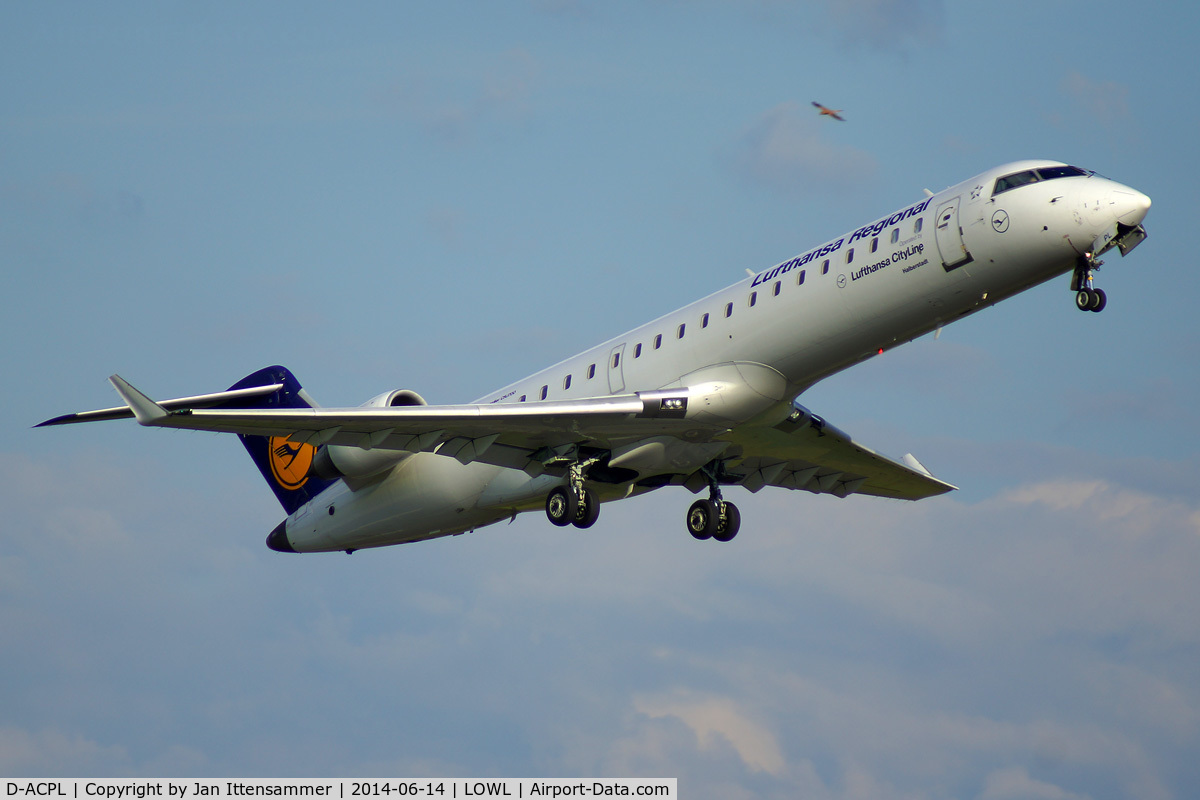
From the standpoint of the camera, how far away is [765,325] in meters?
23.1

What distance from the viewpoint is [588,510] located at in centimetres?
2523

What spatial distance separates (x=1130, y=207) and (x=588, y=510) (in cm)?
1026

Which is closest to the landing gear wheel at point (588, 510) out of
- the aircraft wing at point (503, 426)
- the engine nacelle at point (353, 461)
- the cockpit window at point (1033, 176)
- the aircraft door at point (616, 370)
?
the aircraft wing at point (503, 426)

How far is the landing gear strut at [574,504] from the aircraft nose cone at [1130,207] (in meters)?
9.92

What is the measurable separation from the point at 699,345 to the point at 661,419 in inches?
55.2

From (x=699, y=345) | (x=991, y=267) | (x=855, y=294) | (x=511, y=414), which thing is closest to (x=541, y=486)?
(x=511, y=414)

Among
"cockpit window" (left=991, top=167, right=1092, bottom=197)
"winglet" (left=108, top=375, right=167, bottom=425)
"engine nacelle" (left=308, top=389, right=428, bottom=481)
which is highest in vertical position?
"cockpit window" (left=991, top=167, right=1092, bottom=197)

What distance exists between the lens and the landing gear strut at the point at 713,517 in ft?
90.1

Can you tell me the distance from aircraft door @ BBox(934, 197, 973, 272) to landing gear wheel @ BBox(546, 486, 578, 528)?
7.69 m

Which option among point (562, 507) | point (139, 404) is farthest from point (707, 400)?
point (139, 404)

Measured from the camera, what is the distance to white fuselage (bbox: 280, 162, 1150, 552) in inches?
840

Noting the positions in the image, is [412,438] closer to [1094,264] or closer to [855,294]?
[855,294]

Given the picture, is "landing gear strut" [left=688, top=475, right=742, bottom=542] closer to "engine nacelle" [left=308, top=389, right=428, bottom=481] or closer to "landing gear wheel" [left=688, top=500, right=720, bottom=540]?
"landing gear wheel" [left=688, top=500, right=720, bottom=540]

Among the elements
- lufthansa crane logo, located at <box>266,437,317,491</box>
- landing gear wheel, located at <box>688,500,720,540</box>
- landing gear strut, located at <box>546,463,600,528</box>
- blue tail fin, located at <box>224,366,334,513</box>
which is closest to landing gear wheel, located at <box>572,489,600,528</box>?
landing gear strut, located at <box>546,463,600,528</box>
